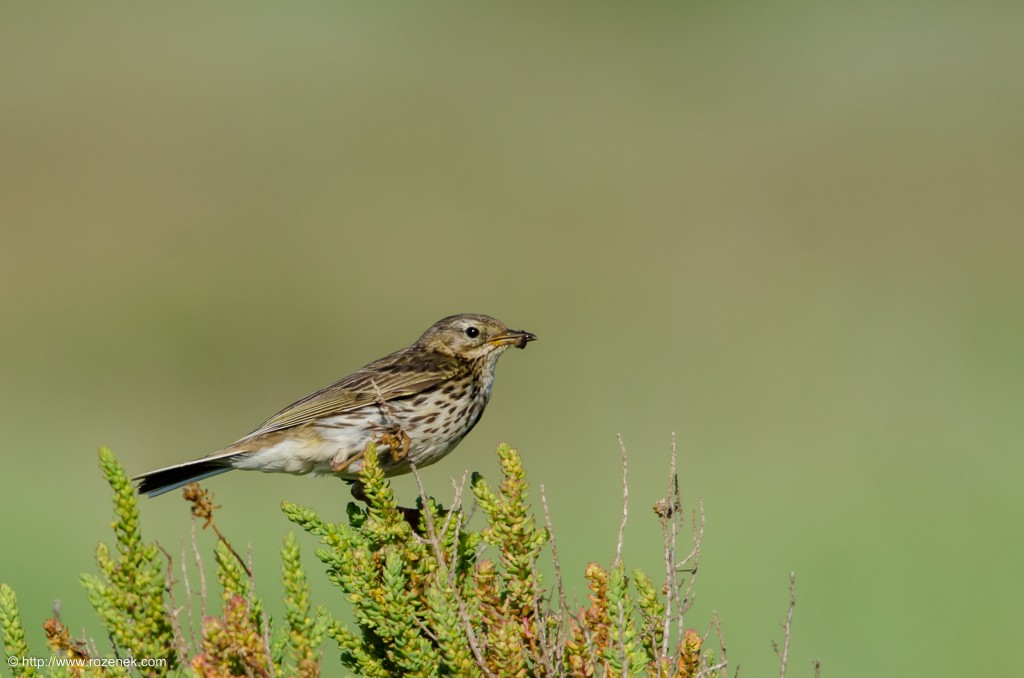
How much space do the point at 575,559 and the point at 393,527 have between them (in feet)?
26.1

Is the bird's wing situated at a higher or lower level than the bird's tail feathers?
higher

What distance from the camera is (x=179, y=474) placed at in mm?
6578

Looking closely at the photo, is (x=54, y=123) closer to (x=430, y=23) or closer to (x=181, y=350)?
(x=181, y=350)

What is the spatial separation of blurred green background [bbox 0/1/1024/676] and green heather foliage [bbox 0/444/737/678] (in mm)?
331

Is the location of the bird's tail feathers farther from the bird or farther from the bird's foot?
the bird's foot

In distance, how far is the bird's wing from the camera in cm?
721

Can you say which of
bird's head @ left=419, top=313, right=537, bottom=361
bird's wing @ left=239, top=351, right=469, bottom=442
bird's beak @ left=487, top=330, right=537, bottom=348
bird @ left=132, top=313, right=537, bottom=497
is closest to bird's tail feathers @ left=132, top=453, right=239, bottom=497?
bird @ left=132, top=313, right=537, bottom=497

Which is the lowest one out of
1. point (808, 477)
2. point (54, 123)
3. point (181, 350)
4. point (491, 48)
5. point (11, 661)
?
point (808, 477)

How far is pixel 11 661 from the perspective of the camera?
4.80 metres

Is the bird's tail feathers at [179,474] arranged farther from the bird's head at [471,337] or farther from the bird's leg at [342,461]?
the bird's head at [471,337]

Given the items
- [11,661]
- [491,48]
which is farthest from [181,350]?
[491,48]

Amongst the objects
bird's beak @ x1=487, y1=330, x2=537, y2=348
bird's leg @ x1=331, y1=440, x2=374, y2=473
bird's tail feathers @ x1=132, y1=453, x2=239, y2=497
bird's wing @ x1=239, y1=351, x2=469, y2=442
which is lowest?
bird's leg @ x1=331, y1=440, x2=374, y2=473

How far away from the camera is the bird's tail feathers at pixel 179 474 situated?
6.30 meters

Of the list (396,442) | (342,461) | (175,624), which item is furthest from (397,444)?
(175,624)
